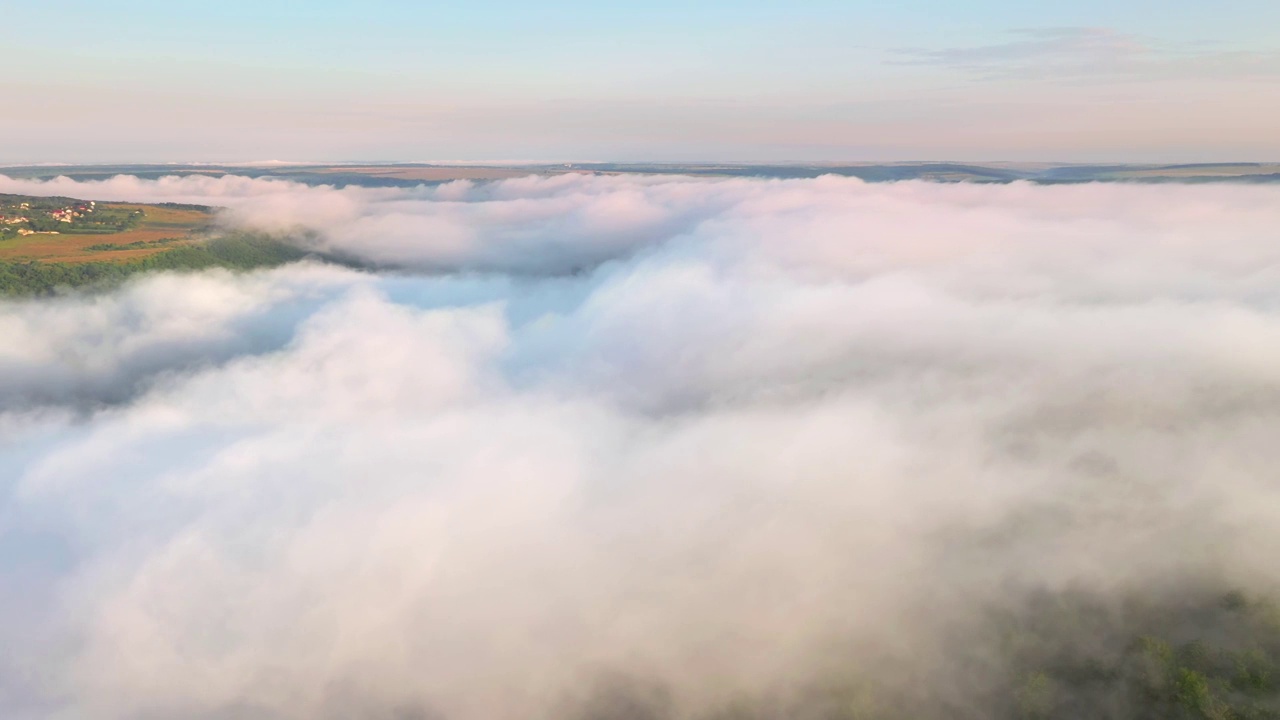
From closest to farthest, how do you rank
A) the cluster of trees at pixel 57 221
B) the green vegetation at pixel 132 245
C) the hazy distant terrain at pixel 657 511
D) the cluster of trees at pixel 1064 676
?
the cluster of trees at pixel 1064 676 < the hazy distant terrain at pixel 657 511 < the green vegetation at pixel 132 245 < the cluster of trees at pixel 57 221

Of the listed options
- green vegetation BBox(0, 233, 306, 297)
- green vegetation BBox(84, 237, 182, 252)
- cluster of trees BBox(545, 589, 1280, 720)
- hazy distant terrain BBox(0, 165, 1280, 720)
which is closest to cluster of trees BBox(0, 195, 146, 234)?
green vegetation BBox(84, 237, 182, 252)

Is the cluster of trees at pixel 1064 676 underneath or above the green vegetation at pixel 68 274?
underneath

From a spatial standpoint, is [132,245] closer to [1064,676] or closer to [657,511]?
[657,511]

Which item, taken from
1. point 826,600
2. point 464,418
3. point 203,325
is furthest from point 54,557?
point 203,325

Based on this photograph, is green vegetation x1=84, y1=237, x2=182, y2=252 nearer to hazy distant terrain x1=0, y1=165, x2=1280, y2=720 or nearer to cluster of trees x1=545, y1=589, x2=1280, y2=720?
hazy distant terrain x1=0, y1=165, x2=1280, y2=720

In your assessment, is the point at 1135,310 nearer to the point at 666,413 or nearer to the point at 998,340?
the point at 998,340

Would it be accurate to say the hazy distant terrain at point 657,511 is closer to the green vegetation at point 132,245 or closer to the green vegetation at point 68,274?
the green vegetation at point 68,274

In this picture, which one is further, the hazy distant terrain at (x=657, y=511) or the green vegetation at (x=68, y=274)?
the green vegetation at (x=68, y=274)

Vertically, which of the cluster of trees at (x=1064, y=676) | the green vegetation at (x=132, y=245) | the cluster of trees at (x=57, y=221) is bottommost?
the cluster of trees at (x=1064, y=676)

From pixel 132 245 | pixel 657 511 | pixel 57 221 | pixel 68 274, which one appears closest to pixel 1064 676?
pixel 657 511

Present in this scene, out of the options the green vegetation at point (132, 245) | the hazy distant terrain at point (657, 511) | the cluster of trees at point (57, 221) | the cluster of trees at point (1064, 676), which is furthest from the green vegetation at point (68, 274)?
the cluster of trees at point (1064, 676)

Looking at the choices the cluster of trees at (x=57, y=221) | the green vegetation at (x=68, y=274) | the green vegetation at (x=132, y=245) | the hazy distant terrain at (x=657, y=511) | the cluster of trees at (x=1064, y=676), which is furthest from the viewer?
the cluster of trees at (x=57, y=221)
